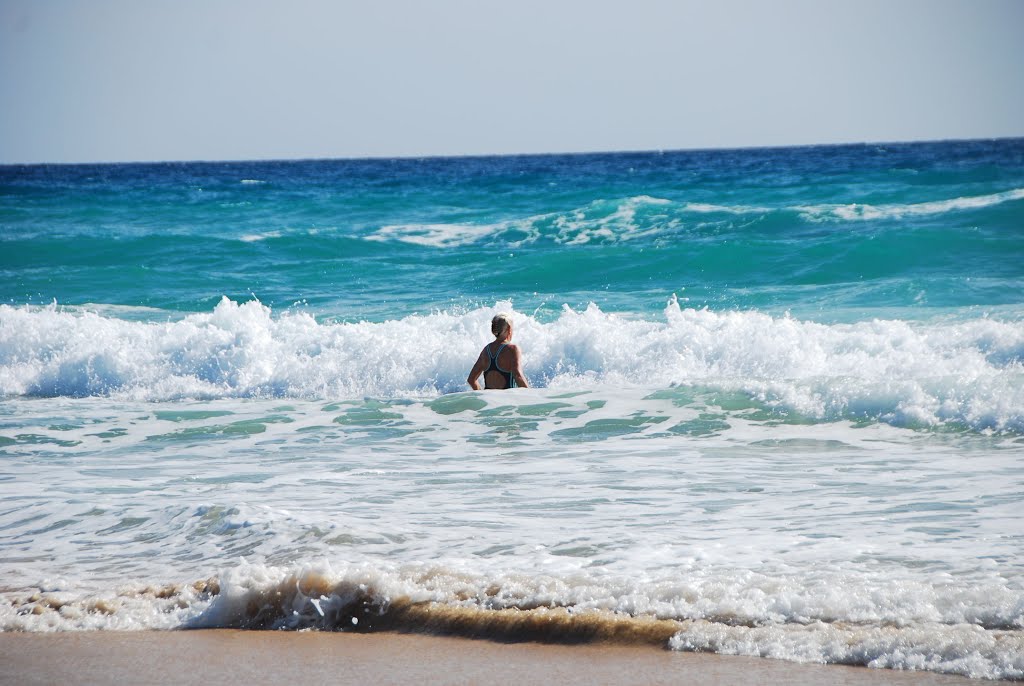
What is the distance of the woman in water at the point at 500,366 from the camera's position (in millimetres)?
9602

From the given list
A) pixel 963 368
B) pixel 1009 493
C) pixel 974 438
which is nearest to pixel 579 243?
pixel 963 368

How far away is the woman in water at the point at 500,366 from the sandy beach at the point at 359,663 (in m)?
5.47

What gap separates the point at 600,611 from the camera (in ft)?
A: 13.6

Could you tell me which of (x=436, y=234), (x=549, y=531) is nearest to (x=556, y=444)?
(x=549, y=531)

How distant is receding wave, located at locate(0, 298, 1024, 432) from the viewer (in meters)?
10.9

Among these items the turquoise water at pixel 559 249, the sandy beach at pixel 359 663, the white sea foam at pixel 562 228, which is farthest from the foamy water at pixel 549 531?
the white sea foam at pixel 562 228

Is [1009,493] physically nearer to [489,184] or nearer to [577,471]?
[577,471]

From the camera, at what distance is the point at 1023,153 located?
41406mm

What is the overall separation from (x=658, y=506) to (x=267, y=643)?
255 centimetres

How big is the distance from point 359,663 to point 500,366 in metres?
5.83

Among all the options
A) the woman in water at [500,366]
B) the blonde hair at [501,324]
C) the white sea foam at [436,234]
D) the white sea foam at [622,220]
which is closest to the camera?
the blonde hair at [501,324]

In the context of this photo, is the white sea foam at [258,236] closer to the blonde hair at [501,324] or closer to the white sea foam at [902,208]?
the white sea foam at [902,208]

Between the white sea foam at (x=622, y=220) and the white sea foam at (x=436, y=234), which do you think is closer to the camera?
the white sea foam at (x=622, y=220)

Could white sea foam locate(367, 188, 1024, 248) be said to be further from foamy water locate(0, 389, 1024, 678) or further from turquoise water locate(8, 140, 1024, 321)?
foamy water locate(0, 389, 1024, 678)
